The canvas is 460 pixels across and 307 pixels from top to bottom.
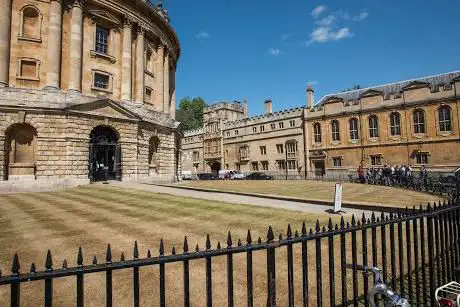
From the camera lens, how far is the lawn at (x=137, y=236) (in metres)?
4.84

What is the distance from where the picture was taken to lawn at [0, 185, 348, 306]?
4.84 meters

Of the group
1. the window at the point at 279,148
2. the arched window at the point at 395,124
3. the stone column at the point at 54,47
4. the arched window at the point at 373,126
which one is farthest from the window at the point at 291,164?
the stone column at the point at 54,47

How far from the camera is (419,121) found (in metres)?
38.0

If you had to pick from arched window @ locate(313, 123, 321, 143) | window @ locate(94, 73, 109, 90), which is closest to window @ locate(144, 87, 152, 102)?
window @ locate(94, 73, 109, 90)

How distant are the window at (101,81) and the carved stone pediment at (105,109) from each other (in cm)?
315

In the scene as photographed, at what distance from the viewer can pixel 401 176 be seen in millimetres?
24219

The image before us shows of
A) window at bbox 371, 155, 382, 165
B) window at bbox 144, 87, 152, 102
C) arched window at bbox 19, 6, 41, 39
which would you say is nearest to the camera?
arched window at bbox 19, 6, 41, 39

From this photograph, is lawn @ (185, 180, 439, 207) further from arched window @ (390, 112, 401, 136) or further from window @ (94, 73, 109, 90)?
arched window @ (390, 112, 401, 136)

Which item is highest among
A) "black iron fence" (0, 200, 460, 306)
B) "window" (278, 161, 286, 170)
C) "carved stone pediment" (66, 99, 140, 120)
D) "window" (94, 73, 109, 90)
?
"window" (94, 73, 109, 90)

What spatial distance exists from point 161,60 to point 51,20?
12.6m

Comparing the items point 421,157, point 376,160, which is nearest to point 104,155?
point 376,160

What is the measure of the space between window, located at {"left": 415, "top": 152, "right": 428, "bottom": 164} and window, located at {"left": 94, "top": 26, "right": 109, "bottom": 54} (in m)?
38.0

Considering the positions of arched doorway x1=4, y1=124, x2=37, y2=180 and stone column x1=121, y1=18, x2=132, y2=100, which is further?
stone column x1=121, y1=18, x2=132, y2=100

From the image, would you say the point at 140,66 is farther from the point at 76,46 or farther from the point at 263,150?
the point at 263,150
